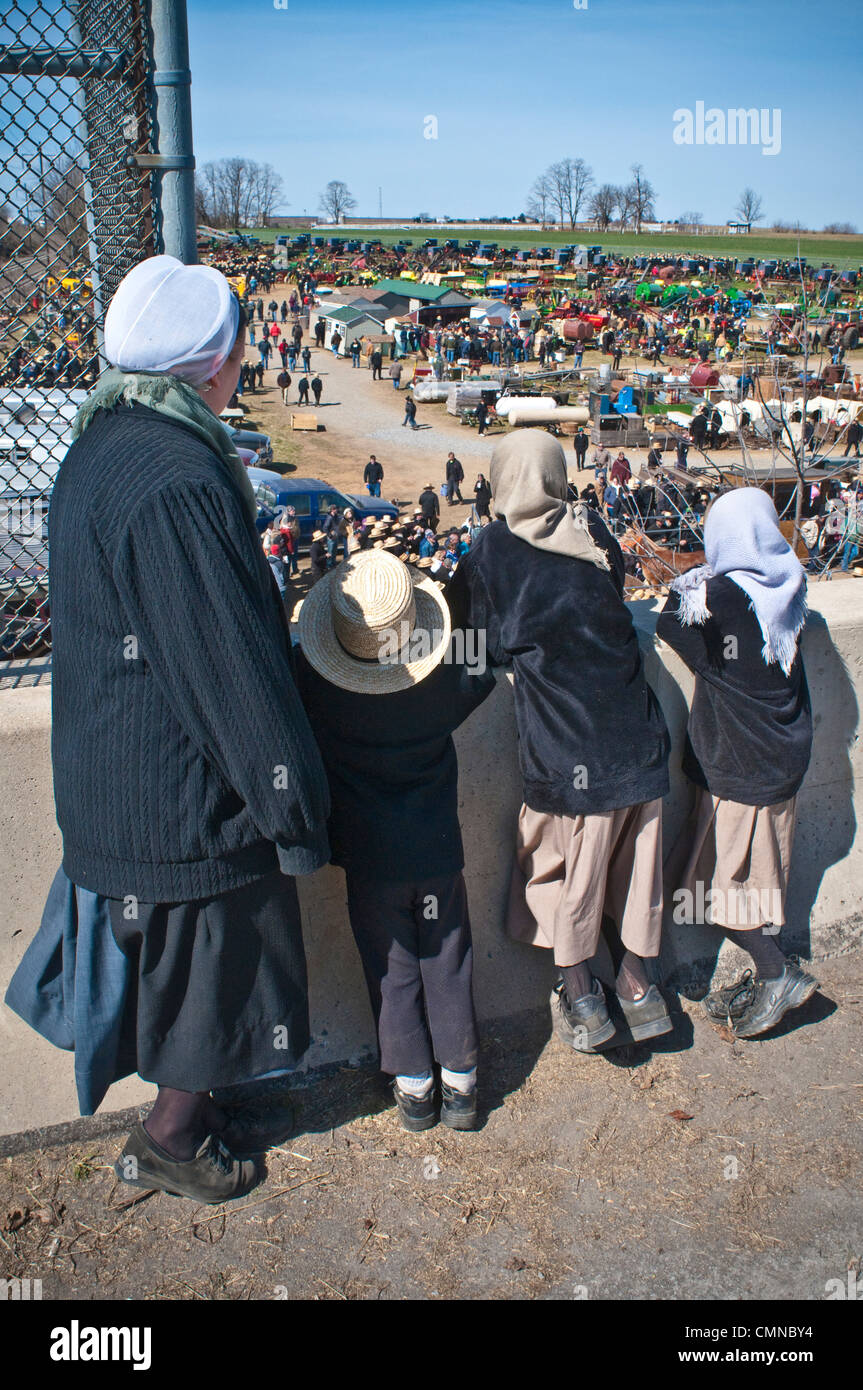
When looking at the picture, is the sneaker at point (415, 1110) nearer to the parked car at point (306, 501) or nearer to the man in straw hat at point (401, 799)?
the man in straw hat at point (401, 799)

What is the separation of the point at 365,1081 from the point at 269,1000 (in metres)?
0.74

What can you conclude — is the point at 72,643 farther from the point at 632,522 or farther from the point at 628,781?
the point at 632,522

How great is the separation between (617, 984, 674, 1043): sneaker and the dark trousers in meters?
0.51

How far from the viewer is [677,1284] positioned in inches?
86.1

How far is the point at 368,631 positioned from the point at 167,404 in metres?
0.67

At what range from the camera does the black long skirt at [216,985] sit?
199 cm

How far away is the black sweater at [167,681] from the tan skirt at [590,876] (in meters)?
0.94

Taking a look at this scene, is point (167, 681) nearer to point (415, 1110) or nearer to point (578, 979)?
point (415, 1110)

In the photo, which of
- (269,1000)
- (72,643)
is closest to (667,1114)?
(269,1000)

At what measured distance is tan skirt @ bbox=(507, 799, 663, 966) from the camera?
103 inches

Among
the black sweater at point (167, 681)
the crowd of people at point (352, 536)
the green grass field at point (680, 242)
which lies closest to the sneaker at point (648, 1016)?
the black sweater at point (167, 681)

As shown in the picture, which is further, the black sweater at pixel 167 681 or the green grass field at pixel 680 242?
the green grass field at pixel 680 242

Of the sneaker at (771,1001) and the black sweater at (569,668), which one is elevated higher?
the black sweater at (569,668)

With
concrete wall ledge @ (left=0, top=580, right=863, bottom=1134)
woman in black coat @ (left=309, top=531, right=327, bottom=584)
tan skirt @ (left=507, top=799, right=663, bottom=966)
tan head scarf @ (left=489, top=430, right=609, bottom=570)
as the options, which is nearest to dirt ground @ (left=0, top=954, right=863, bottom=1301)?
concrete wall ledge @ (left=0, top=580, right=863, bottom=1134)
